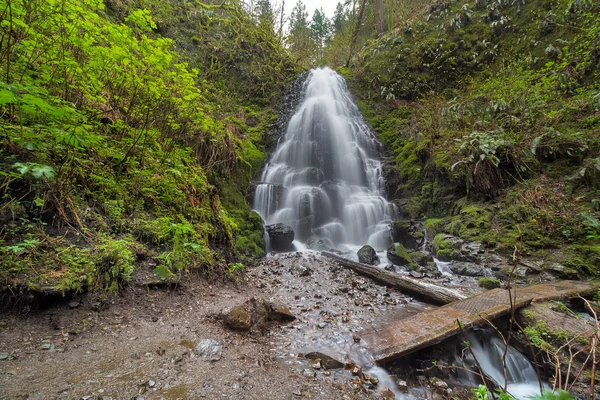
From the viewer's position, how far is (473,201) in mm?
7207

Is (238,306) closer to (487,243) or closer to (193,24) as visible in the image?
(487,243)

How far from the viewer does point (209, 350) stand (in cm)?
224

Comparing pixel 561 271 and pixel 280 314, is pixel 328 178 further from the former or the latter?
pixel 280 314

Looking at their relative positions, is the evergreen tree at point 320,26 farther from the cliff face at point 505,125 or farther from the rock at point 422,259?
the rock at point 422,259

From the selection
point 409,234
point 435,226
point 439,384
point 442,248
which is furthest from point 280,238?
point 439,384

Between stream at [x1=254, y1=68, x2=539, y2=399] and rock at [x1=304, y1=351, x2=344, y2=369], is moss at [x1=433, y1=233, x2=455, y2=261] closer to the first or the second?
stream at [x1=254, y1=68, x2=539, y2=399]

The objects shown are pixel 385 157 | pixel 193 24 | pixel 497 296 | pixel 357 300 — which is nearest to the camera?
pixel 497 296

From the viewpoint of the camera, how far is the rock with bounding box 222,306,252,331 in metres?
2.76

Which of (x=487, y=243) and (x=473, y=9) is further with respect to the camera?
(x=473, y=9)

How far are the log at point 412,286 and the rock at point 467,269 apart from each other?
145cm

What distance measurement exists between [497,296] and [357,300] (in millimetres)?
2009

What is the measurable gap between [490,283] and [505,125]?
5244 millimetres

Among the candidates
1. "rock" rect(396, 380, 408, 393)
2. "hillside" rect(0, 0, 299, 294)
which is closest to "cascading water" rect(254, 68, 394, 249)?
"hillside" rect(0, 0, 299, 294)

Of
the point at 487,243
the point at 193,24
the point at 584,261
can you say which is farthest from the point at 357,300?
the point at 193,24
